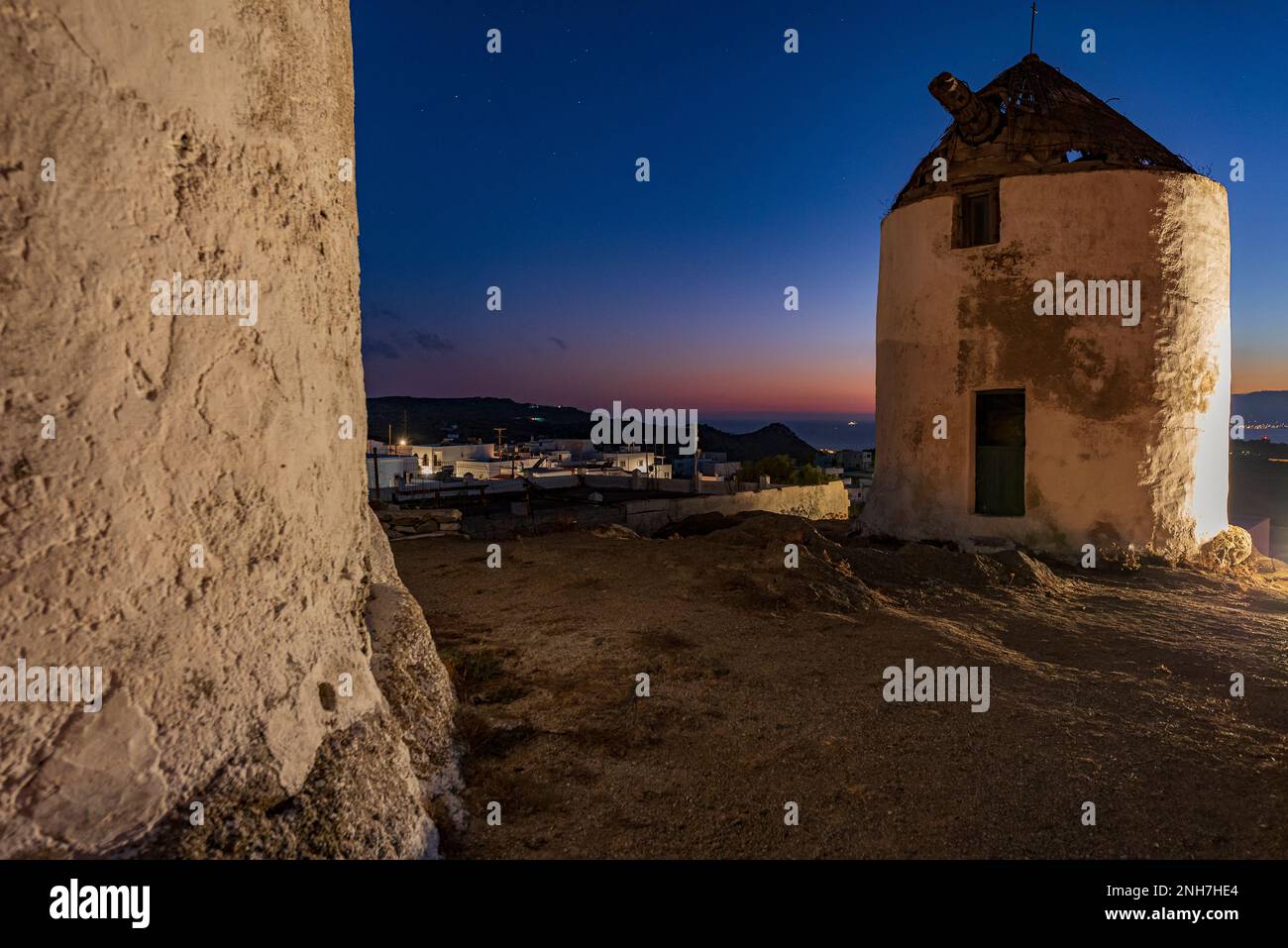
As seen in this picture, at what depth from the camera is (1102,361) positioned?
9.95 meters

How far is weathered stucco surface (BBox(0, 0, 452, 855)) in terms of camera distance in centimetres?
222

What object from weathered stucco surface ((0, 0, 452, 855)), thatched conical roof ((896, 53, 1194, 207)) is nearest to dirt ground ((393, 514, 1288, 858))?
weathered stucco surface ((0, 0, 452, 855))

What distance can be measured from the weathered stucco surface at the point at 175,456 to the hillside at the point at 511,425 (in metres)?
69.7

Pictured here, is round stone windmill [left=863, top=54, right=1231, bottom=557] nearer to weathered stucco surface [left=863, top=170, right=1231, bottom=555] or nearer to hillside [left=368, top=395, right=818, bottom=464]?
weathered stucco surface [left=863, top=170, right=1231, bottom=555]

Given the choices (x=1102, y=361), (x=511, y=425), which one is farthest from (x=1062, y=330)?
(x=511, y=425)

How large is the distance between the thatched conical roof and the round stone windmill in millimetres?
27

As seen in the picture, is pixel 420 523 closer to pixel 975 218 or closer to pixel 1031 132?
pixel 975 218

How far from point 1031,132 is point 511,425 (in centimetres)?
9912

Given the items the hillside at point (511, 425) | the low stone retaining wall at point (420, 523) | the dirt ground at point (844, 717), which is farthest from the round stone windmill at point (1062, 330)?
the hillside at point (511, 425)

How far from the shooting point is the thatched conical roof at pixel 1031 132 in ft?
33.7
